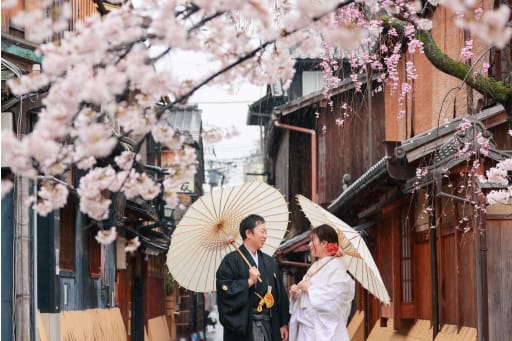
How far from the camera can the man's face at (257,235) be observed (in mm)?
10336

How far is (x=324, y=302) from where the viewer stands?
10570 millimetres

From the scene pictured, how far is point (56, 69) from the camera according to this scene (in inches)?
227

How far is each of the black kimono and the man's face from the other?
0.16 m

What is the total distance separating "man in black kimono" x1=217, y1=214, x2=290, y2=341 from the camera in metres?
10.4

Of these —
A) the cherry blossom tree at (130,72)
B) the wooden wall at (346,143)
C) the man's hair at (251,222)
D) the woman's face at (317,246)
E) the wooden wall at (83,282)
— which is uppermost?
the wooden wall at (346,143)

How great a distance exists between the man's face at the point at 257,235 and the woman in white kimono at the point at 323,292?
567 mm

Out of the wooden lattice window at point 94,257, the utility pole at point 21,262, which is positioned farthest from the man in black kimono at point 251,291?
the wooden lattice window at point 94,257

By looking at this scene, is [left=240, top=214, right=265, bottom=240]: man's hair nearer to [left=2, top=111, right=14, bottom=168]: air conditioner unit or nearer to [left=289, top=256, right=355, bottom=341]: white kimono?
[left=289, top=256, right=355, bottom=341]: white kimono

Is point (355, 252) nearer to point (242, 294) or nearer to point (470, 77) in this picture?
point (242, 294)

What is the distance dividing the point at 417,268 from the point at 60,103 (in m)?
11.3

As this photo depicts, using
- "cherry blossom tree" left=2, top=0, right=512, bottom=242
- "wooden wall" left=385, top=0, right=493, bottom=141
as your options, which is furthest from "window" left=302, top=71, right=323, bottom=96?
"cherry blossom tree" left=2, top=0, right=512, bottom=242

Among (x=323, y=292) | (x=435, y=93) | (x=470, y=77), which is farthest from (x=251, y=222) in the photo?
(x=435, y=93)

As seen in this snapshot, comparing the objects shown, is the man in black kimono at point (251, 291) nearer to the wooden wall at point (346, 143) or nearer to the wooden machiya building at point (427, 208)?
the wooden machiya building at point (427, 208)

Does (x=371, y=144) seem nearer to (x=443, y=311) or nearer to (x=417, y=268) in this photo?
(x=417, y=268)
